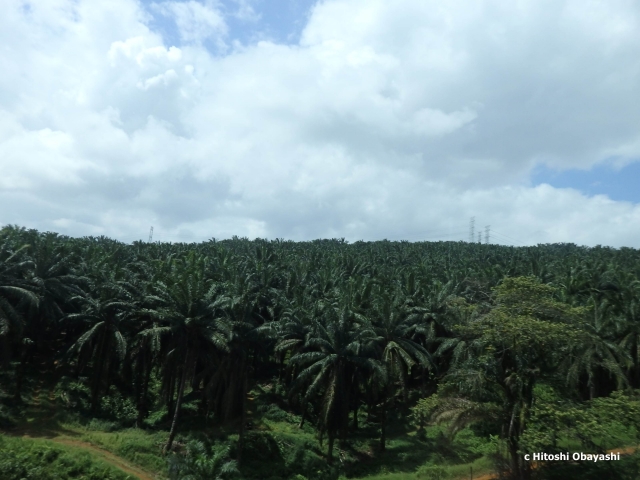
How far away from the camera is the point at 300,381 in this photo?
33406 millimetres

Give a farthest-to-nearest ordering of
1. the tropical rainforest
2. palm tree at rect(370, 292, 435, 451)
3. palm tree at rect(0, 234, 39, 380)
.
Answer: palm tree at rect(370, 292, 435, 451) < palm tree at rect(0, 234, 39, 380) < the tropical rainforest

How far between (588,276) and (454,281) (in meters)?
18.2

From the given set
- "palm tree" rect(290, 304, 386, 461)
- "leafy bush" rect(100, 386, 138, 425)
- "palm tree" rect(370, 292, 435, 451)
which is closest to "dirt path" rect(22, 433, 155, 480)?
"leafy bush" rect(100, 386, 138, 425)

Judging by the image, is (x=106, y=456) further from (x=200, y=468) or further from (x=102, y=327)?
(x=102, y=327)

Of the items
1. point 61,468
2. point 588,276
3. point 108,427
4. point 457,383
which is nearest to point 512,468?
point 457,383

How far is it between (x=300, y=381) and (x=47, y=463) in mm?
14912

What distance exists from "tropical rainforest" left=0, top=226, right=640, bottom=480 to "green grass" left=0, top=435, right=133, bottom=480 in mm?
81

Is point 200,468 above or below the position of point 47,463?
above

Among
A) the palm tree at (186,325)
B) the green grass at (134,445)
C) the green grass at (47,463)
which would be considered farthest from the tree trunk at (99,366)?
the green grass at (47,463)

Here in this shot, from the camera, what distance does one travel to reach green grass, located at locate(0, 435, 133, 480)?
23.8 m

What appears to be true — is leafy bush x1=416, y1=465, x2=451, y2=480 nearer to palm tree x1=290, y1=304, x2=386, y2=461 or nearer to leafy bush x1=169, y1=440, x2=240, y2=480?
palm tree x1=290, y1=304, x2=386, y2=461

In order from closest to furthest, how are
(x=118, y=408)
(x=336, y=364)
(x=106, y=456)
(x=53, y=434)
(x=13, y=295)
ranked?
(x=106, y=456)
(x=53, y=434)
(x=336, y=364)
(x=13, y=295)
(x=118, y=408)

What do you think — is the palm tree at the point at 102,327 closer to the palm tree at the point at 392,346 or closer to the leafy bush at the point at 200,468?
the leafy bush at the point at 200,468

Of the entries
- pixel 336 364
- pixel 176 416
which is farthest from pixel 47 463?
pixel 336 364
